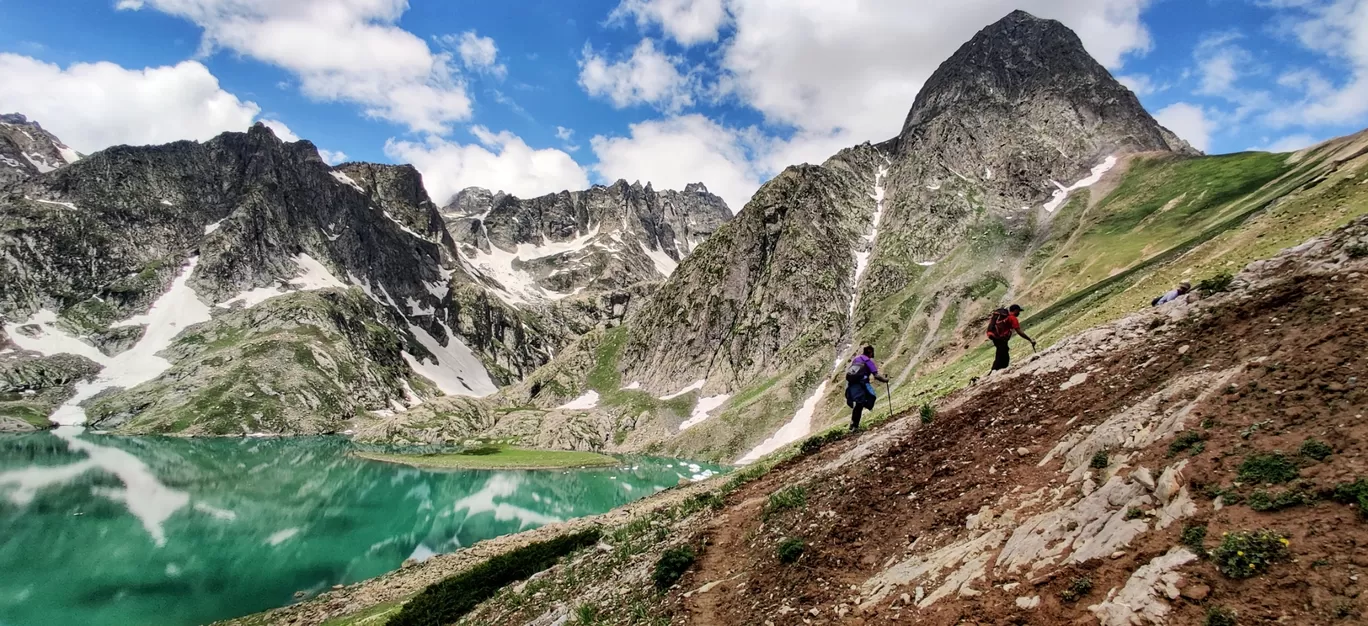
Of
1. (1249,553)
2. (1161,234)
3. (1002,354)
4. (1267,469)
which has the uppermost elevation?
(1161,234)

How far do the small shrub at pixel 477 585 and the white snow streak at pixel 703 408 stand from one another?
10553 cm

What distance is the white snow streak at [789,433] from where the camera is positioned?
112 metres

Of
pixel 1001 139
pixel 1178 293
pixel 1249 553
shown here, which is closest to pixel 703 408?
pixel 1001 139

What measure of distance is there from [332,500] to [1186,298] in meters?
96.4

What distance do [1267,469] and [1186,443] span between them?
159 cm

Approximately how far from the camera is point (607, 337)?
649 ft

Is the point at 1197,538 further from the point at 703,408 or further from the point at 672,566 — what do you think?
the point at 703,408

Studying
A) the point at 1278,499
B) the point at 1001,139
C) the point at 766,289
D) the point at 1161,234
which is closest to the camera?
the point at 1278,499

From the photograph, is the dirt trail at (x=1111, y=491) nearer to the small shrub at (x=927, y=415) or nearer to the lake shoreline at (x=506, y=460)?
the small shrub at (x=927, y=415)

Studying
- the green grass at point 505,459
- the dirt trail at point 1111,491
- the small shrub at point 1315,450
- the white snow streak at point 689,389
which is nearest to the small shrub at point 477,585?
the dirt trail at point 1111,491

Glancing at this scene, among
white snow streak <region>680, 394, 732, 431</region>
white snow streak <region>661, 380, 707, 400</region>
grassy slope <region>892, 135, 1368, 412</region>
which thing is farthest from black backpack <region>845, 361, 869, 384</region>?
white snow streak <region>661, 380, 707, 400</region>

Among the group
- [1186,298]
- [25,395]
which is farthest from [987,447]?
[25,395]

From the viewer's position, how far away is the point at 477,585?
28469 millimetres

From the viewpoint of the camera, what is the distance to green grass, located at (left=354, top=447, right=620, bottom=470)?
119 m
